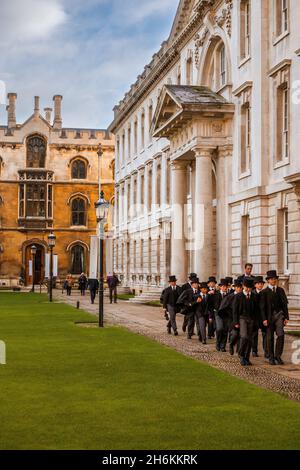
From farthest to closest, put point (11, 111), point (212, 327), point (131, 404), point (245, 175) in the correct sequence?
point (11, 111), point (245, 175), point (212, 327), point (131, 404)

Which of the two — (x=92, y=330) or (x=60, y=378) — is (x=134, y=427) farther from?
(x=92, y=330)

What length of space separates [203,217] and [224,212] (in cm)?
90

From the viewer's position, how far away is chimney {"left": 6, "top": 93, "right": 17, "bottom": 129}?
77500mm

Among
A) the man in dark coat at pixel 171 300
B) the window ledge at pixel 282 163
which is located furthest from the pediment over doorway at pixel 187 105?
the man in dark coat at pixel 171 300

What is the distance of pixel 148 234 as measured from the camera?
169 feet

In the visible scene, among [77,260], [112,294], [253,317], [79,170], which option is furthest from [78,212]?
[253,317]

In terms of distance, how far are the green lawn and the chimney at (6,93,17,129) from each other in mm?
61928

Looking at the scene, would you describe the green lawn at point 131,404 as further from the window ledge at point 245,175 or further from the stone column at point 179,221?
the stone column at point 179,221

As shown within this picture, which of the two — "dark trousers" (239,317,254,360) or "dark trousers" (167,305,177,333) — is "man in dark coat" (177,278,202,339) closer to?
"dark trousers" (167,305,177,333)

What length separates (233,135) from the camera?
32.0 meters

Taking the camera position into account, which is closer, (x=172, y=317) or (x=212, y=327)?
(x=212, y=327)

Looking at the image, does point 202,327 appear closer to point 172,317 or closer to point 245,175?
point 172,317
